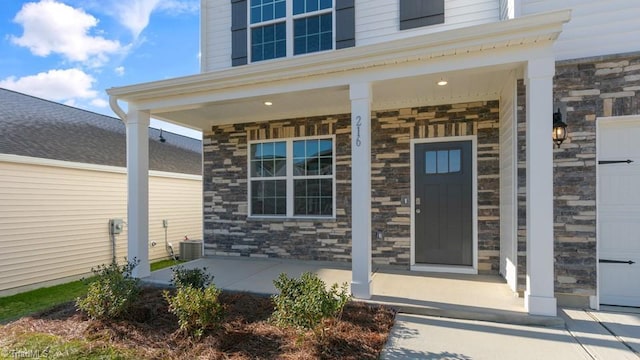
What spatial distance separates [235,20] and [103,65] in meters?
8.70

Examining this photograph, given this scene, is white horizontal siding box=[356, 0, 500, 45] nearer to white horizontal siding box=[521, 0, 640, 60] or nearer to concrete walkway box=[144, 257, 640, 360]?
white horizontal siding box=[521, 0, 640, 60]

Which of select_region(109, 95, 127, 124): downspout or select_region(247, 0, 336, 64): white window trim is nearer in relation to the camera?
select_region(109, 95, 127, 124): downspout

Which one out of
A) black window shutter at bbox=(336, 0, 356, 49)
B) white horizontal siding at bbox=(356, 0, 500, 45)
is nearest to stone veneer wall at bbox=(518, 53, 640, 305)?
white horizontal siding at bbox=(356, 0, 500, 45)

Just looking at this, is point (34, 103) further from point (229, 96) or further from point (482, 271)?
point (482, 271)

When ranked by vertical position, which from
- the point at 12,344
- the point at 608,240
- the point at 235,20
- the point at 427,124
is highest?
the point at 235,20

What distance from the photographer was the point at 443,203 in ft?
17.5

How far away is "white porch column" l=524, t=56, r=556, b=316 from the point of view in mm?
3371

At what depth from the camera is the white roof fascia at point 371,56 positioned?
10.8 feet

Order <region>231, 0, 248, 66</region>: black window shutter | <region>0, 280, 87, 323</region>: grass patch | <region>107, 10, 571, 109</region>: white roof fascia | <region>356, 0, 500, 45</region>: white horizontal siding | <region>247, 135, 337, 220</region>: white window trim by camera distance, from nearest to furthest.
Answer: <region>107, 10, 571, 109</region>: white roof fascia → <region>0, 280, 87, 323</region>: grass patch → <region>356, 0, 500, 45</region>: white horizontal siding → <region>247, 135, 337, 220</region>: white window trim → <region>231, 0, 248, 66</region>: black window shutter

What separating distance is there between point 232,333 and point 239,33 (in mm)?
5342

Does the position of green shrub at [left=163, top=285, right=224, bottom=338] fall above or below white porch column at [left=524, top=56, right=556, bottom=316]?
below

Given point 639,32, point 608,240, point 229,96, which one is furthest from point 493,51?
point 229,96

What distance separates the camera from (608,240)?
3.84 metres

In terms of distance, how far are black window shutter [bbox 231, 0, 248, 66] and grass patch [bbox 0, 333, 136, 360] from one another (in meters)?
4.99
